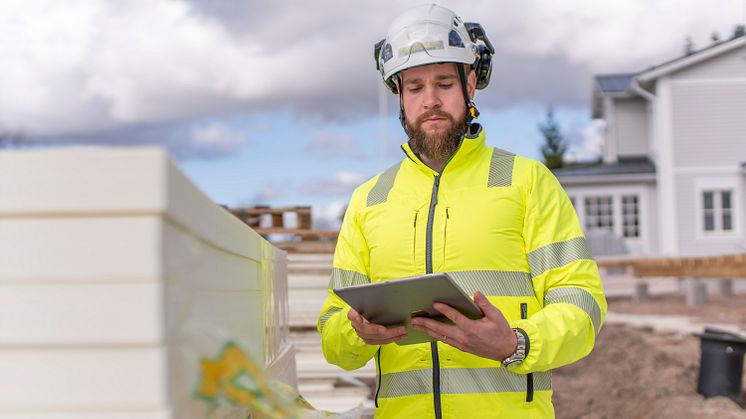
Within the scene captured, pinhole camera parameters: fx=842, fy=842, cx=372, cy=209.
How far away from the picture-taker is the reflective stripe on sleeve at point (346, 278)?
2910 mm

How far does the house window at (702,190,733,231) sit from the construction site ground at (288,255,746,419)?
11.8 metres

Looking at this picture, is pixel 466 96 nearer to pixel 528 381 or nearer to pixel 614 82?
pixel 528 381

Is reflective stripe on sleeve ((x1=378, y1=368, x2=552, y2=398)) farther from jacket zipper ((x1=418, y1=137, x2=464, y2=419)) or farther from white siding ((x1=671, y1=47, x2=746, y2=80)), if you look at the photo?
white siding ((x1=671, y1=47, x2=746, y2=80))

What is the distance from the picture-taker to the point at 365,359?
9.47 ft

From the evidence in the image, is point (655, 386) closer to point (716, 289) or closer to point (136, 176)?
point (136, 176)

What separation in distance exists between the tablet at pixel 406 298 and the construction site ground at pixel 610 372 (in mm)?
1991

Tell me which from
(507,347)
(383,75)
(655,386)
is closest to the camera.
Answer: (507,347)

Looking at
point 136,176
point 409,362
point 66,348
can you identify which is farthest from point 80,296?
point 409,362

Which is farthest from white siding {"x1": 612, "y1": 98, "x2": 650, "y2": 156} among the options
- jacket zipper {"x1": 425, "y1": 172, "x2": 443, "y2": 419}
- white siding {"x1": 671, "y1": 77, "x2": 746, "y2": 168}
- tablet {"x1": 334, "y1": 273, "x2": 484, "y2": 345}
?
tablet {"x1": 334, "y1": 273, "x2": 484, "y2": 345}

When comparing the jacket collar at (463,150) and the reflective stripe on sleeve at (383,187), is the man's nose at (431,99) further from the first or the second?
the reflective stripe on sleeve at (383,187)

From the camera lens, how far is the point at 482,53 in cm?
309

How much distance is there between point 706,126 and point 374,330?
25.4m

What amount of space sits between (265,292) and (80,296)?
1576 mm

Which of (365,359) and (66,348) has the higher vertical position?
(66,348)
